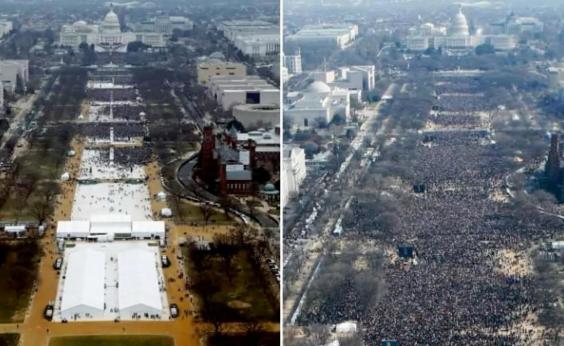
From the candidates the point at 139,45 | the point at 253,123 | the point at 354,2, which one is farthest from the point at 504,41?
the point at 139,45

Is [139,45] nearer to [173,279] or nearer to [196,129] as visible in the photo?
[196,129]

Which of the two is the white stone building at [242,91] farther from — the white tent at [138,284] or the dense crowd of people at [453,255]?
the white tent at [138,284]

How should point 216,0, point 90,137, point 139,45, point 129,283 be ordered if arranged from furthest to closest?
point 139,45
point 216,0
point 90,137
point 129,283

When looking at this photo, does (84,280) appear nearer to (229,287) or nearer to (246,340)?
(229,287)

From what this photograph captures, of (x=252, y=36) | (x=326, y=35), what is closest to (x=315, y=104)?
(x=326, y=35)

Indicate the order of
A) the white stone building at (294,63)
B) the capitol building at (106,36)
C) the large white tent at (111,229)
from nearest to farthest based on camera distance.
Result: the white stone building at (294,63)
the large white tent at (111,229)
the capitol building at (106,36)

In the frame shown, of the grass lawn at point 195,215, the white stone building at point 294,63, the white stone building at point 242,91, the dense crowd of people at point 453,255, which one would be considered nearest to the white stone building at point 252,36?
the white stone building at point 242,91
